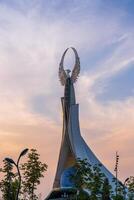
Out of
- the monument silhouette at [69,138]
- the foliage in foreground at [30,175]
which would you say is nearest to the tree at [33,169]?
the foliage in foreground at [30,175]

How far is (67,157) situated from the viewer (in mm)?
78875

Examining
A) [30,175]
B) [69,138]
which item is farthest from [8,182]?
[69,138]

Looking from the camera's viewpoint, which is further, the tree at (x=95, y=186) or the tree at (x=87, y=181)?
the tree at (x=87, y=181)

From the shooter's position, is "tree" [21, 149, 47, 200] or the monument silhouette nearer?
"tree" [21, 149, 47, 200]

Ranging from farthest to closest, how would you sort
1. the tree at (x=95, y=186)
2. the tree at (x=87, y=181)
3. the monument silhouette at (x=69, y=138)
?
the monument silhouette at (x=69, y=138) → the tree at (x=87, y=181) → the tree at (x=95, y=186)

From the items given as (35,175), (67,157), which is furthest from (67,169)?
(35,175)

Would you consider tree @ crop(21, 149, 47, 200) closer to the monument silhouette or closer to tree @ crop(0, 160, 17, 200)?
tree @ crop(0, 160, 17, 200)

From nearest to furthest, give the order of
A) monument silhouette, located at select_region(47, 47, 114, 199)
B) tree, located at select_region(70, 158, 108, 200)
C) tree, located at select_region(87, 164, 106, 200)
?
tree, located at select_region(87, 164, 106, 200) < tree, located at select_region(70, 158, 108, 200) < monument silhouette, located at select_region(47, 47, 114, 199)

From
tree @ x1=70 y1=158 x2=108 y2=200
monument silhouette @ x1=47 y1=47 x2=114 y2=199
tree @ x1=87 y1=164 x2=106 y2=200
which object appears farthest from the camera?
monument silhouette @ x1=47 y1=47 x2=114 y2=199

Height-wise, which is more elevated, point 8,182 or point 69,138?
point 69,138

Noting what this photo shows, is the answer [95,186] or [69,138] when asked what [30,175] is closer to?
[95,186]

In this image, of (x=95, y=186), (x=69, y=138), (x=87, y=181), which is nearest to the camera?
(x=95, y=186)

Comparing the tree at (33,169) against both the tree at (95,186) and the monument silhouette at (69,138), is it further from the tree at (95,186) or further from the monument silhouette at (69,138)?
the monument silhouette at (69,138)

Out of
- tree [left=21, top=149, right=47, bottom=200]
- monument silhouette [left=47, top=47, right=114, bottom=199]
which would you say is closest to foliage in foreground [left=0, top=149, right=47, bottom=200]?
tree [left=21, top=149, right=47, bottom=200]
